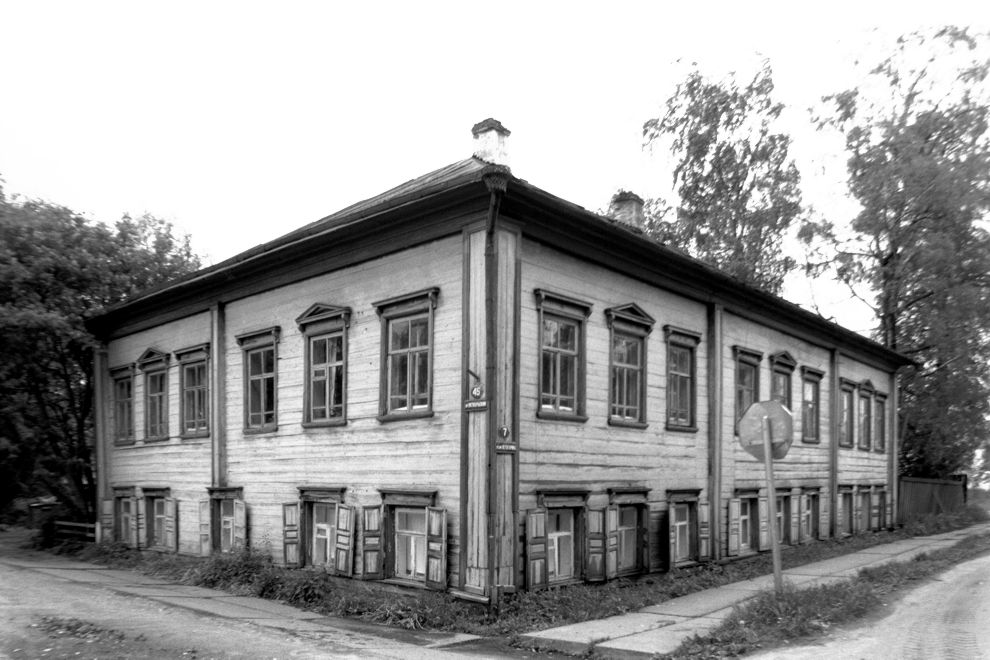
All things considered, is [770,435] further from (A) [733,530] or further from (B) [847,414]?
(B) [847,414]

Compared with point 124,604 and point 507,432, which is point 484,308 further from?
point 124,604

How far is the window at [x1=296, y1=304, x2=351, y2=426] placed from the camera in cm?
1488

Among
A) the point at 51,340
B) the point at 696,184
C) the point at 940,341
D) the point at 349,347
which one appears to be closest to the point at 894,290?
the point at 940,341

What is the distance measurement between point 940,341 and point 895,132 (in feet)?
25.5

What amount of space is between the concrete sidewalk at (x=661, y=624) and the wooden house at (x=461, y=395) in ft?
4.06

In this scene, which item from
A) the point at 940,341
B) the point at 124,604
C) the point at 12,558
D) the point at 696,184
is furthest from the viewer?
the point at 696,184

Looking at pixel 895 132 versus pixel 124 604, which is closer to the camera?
pixel 124 604

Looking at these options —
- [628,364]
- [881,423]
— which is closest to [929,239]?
[881,423]

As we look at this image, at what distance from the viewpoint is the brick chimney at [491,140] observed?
15531mm

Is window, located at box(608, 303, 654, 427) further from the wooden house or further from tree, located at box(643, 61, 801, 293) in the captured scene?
tree, located at box(643, 61, 801, 293)

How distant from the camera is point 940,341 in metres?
31.7

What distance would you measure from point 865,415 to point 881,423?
2.12m

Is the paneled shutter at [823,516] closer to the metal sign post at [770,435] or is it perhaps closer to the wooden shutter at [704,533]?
the wooden shutter at [704,533]

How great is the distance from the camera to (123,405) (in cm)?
2230
